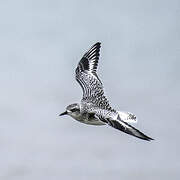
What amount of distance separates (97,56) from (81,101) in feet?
20.4

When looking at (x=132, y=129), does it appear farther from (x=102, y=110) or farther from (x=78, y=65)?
(x=78, y=65)

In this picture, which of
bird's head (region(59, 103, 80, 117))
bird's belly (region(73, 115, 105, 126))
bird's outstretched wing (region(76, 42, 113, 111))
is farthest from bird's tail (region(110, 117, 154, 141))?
bird's head (region(59, 103, 80, 117))

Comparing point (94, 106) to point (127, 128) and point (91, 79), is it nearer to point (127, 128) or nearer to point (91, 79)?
point (91, 79)

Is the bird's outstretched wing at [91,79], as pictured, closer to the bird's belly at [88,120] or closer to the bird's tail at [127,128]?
the bird's belly at [88,120]

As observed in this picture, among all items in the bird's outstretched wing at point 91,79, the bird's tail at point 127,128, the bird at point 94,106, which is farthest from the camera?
the bird's outstretched wing at point 91,79

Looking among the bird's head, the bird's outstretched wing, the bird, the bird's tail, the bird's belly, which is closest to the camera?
the bird's tail

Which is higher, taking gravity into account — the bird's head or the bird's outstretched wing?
the bird's outstretched wing

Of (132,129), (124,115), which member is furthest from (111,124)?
(124,115)

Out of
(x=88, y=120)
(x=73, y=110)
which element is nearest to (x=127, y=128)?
(x=88, y=120)

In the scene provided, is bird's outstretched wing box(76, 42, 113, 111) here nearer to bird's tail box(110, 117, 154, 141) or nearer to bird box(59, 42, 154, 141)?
bird box(59, 42, 154, 141)

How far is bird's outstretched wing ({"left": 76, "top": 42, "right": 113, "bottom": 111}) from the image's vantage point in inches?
1083

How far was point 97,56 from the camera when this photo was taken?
32.9 metres

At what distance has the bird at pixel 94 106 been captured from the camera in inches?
837

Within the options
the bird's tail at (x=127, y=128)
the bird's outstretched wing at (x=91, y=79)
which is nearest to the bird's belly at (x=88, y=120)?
the bird's outstretched wing at (x=91, y=79)
